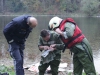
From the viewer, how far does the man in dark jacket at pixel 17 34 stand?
4629 mm

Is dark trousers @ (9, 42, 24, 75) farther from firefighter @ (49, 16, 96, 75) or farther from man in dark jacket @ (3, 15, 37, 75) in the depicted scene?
firefighter @ (49, 16, 96, 75)

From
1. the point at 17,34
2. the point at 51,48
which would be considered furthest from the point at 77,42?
the point at 17,34

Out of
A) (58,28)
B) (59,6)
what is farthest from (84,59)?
(59,6)

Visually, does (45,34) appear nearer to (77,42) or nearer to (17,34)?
(17,34)

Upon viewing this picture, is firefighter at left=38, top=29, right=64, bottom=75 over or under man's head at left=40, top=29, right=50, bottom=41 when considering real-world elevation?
under

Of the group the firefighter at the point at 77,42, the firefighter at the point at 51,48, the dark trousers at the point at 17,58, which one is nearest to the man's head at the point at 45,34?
the firefighter at the point at 51,48

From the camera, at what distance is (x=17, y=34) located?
4.80 meters

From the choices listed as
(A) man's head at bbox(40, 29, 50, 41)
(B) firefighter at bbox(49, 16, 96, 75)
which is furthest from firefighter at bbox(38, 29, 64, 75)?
(B) firefighter at bbox(49, 16, 96, 75)

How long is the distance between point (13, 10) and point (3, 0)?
5.84 m

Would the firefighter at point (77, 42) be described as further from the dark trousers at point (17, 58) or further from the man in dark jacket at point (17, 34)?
the dark trousers at point (17, 58)

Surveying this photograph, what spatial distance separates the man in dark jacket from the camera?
463 cm

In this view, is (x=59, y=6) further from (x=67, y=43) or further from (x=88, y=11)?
(x=67, y=43)

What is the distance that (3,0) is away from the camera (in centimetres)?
6788

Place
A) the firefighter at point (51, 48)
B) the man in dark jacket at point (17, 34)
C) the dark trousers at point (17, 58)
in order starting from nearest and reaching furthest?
the man in dark jacket at point (17, 34) < the dark trousers at point (17, 58) < the firefighter at point (51, 48)
